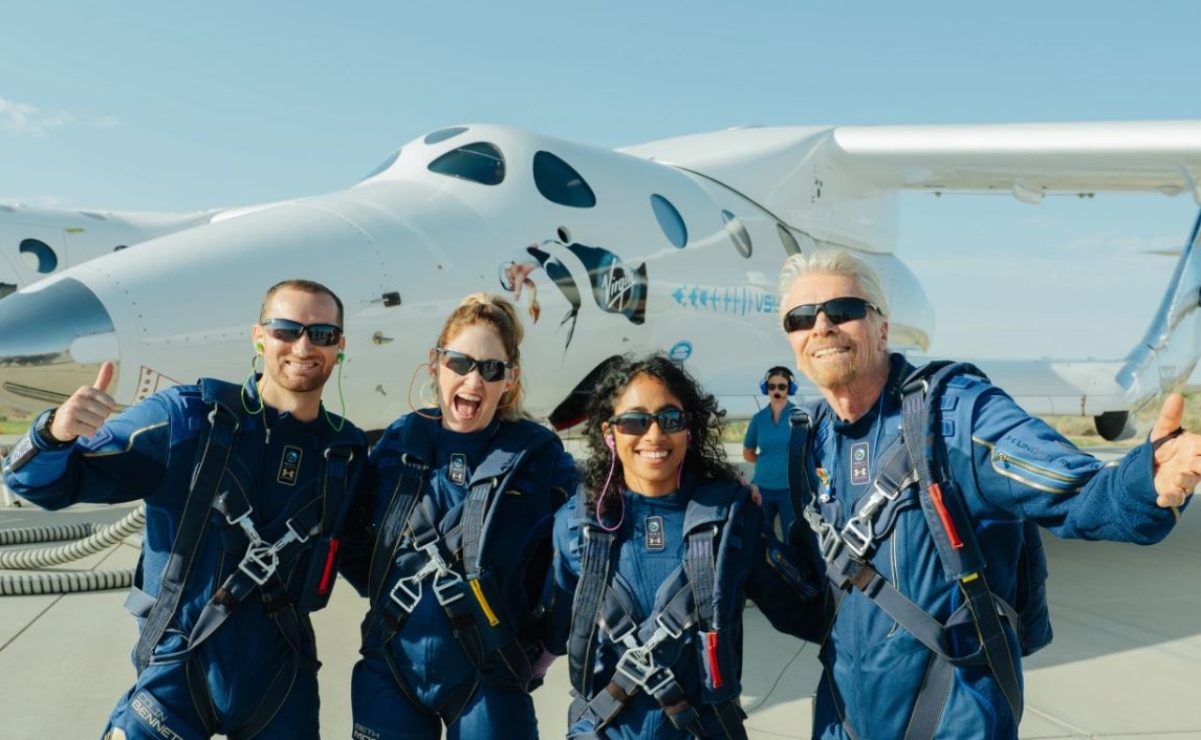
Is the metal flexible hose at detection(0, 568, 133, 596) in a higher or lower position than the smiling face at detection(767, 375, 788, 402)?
lower

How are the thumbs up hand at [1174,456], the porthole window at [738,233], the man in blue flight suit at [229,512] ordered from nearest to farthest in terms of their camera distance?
the thumbs up hand at [1174,456]
the man in blue flight suit at [229,512]
the porthole window at [738,233]

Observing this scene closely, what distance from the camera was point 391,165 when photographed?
732 cm

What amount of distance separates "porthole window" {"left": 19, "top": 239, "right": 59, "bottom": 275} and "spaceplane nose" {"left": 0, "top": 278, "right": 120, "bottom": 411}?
995 cm

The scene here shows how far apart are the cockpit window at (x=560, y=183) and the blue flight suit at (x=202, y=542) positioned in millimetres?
4703

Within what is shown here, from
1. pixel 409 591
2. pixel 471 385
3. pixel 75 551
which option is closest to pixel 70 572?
pixel 75 551

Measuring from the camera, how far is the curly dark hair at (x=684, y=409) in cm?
264

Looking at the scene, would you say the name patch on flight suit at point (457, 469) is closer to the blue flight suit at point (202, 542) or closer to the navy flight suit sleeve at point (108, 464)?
the blue flight suit at point (202, 542)

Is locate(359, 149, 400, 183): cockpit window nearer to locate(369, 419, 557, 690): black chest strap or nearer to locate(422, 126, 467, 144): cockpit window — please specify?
locate(422, 126, 467, 144): cockpit window

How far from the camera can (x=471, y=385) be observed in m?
2.73

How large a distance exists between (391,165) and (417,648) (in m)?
5.36

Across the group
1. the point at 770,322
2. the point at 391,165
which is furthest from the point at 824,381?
the point at 770,322

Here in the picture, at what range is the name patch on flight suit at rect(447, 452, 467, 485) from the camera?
272 cm

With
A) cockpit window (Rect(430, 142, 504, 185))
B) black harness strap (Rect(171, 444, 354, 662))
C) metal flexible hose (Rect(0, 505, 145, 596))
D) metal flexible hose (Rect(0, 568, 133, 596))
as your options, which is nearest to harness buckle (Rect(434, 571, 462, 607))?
black harness strap (Rect(171, 444, 354, 662))

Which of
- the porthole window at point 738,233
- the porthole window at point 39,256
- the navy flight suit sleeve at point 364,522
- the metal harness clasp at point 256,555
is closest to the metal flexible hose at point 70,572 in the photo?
the navy flight suit sleeve at point 364,522
